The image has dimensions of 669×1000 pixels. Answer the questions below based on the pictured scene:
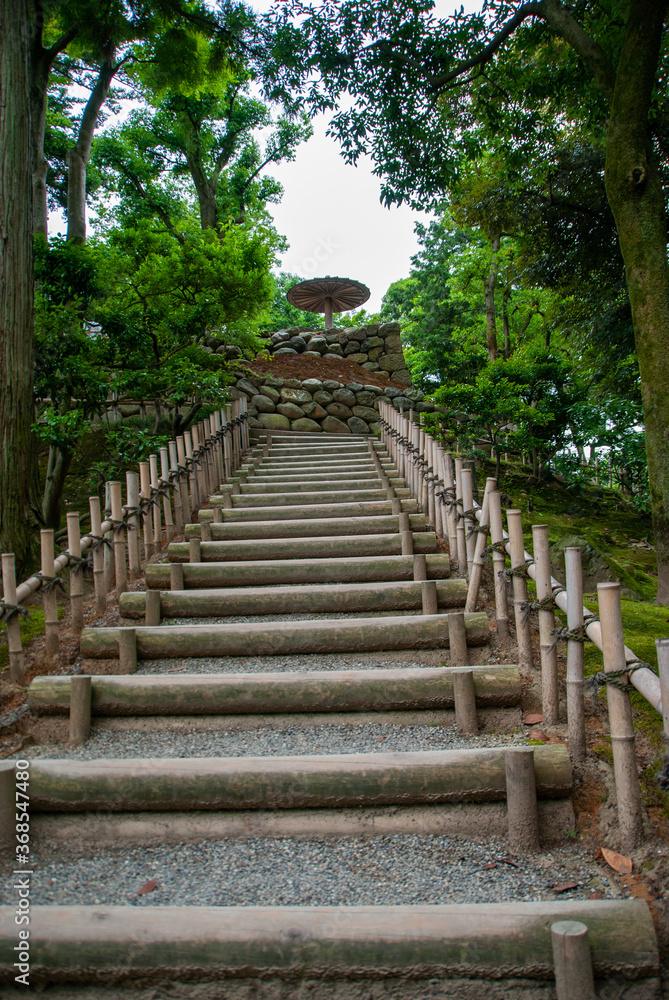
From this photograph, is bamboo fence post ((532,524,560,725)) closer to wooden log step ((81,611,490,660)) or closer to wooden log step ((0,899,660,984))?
wooden log step ((81,611,490,660))

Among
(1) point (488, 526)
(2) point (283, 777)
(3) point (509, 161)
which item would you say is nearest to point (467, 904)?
(2) point (283, 777)

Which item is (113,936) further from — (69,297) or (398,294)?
(398,294)

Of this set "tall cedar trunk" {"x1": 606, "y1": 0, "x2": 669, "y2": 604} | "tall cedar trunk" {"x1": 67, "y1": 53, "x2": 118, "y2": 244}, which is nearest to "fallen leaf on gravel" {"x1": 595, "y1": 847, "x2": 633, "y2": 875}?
"tall cedar trunk" {"x1": 606, "y1": 0, "x2": 669, "y2": 604}

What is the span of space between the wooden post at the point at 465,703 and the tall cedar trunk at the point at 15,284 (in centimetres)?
328

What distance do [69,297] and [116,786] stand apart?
17.8 feet

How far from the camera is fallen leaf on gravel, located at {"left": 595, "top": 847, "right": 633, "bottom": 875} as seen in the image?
6.12 ft

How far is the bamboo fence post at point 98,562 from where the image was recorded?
370 cm

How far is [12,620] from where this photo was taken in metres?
3.06

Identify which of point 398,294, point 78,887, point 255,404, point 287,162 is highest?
point 287,162

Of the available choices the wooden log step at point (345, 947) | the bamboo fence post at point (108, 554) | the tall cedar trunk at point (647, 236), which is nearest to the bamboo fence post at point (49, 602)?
the bamboo fence post at point (108, 554)

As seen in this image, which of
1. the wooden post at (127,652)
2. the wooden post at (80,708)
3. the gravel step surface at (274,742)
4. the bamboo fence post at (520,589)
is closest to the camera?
the gravel step surface at (274,742)

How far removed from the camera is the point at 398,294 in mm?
22031

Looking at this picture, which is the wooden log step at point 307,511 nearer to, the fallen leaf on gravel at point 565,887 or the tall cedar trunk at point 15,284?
the tall cedar trunk at point 15,284

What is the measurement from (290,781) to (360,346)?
12754 mm
